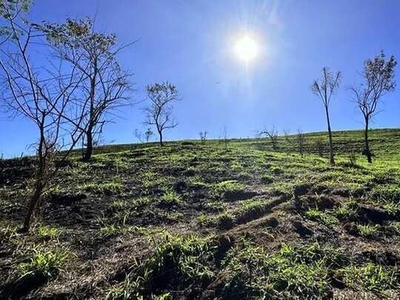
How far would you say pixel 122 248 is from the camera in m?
5.32

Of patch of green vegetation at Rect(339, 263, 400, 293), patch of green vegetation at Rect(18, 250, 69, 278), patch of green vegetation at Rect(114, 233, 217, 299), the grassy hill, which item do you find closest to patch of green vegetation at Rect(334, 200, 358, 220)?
the grassy hill

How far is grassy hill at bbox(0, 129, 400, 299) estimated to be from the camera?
4.18 meters

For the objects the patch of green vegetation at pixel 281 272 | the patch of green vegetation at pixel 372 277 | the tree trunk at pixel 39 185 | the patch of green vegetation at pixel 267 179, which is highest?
Answer: the tree trunk at pixel 39 185

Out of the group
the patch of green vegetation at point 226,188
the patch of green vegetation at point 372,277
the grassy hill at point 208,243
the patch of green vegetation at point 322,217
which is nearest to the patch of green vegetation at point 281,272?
the grassy hill at point 208,243

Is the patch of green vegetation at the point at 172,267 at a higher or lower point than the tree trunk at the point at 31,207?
lower

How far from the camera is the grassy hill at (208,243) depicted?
4.18m

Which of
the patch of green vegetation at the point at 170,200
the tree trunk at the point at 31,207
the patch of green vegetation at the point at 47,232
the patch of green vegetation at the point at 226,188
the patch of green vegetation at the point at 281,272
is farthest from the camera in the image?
the patch of green vegetation at the point at 226,188

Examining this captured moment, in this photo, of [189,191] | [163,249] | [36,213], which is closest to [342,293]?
[163,249]

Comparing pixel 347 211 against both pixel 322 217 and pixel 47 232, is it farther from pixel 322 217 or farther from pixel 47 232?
pixel 47 232

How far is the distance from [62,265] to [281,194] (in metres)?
5.05

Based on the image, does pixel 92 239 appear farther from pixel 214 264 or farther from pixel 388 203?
pixel 388 203

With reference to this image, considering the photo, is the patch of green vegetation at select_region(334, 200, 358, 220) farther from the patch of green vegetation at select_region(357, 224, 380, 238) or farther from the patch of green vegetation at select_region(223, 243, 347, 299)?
the patch of green vegetation at select_region(223, 243, 347, 299)

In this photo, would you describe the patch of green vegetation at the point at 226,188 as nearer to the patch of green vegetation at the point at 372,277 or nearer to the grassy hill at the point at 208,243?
the grassy hill at the point at 208,243

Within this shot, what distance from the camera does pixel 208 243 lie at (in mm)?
5160
